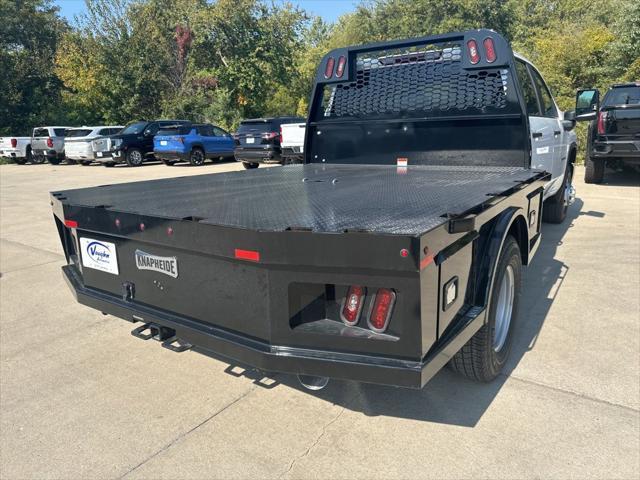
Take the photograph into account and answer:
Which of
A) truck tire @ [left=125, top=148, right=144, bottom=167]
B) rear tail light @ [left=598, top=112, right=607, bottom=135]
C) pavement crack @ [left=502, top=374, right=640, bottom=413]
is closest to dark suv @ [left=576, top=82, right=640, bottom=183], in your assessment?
rear tail light @ [left=598, top=112, right=607, bottom=135]

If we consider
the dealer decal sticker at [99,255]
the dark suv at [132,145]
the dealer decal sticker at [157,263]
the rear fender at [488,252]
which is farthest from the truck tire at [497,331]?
the dark suv at [132,145]

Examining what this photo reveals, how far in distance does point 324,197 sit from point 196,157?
16.2m

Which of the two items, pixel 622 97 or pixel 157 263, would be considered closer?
pixel 157 263

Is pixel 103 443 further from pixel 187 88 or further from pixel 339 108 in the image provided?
pixel 187 88

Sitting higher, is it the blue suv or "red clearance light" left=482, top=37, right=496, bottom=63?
"red clearance light" left=482, top=37, right=496, bottom=63

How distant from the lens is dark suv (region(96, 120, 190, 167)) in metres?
18.5

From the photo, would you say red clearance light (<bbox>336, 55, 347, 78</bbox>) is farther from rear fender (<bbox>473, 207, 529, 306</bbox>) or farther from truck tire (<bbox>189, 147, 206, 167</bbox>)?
truck tire (<bbox>189, 147, 206, 167</bbox>)

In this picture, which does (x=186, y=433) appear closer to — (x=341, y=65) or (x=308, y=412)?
(x=308, y=412)

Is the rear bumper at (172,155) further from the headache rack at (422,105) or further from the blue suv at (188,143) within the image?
the headache rack at (422,105)

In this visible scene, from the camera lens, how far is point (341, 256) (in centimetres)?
196

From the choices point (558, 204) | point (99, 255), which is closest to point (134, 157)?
point (558, 204)

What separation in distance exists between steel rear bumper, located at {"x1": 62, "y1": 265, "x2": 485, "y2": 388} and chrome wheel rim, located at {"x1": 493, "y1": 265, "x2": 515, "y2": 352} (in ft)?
2.22

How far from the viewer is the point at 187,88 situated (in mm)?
29344

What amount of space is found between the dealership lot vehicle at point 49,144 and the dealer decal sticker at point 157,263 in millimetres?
22014
